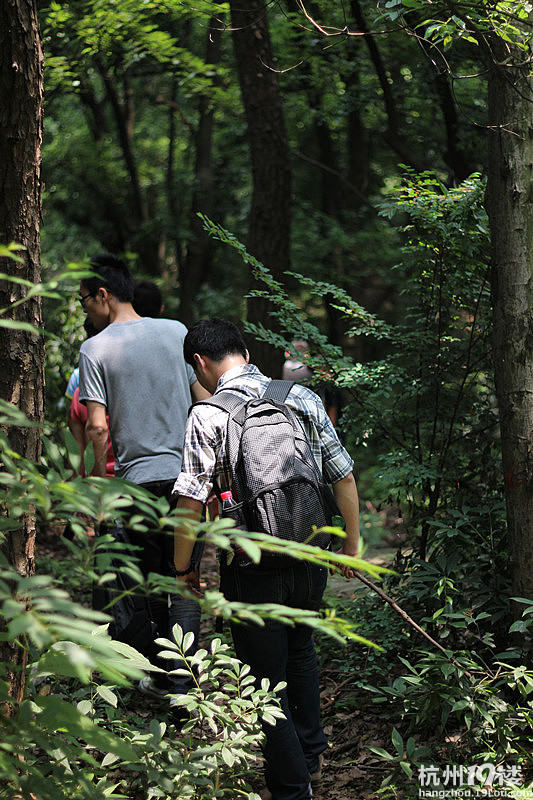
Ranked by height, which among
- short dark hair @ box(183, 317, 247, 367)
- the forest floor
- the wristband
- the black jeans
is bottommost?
the forest floor

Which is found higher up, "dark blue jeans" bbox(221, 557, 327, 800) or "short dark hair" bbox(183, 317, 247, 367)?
"short dark hair" bbox(183, 317, 247, 367)

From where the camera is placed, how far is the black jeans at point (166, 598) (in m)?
3.75

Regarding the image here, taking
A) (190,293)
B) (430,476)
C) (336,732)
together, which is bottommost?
(336,732)

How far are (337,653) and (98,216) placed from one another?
1279 centimetres

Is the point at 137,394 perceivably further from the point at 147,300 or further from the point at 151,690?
the point at 151,690

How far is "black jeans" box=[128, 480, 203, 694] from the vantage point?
3748 millimetres

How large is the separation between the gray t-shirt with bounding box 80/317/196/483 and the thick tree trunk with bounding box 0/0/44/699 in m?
1.31

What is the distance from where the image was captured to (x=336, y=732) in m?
3.66

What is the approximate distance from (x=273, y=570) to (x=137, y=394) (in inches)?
58.4

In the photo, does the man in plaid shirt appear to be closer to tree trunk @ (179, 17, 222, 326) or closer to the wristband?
the wristband

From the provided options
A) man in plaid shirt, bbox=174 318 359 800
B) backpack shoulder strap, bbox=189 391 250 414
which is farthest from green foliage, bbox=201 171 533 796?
backpack shoulder strap, bbox=189 391 250 414

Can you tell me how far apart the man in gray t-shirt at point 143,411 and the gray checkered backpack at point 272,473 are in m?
1.11

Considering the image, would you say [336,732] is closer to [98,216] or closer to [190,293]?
[190,293]

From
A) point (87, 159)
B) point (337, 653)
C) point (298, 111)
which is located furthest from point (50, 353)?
point (87, 159)
